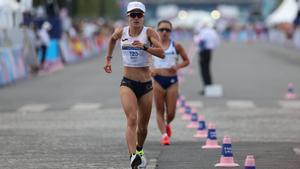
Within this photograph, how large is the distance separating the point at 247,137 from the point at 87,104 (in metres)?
9.01

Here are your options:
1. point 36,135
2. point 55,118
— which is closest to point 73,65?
point 55,118

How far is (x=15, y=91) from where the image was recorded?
30.2 metres

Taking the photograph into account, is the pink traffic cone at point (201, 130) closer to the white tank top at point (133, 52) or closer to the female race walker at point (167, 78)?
the female race walker at point (167, 78)

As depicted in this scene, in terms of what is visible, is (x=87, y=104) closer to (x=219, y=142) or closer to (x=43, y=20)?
(x=219, y=142)

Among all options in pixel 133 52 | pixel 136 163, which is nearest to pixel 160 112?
pixel 133 52

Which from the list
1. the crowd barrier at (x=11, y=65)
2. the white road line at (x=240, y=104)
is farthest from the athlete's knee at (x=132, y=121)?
the crowd barrier at (x=11, y=65)

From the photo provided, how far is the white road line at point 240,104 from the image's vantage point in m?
24.5

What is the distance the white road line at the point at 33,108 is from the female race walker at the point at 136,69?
11.2 metres

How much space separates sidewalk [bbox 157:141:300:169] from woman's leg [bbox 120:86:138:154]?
0.79m

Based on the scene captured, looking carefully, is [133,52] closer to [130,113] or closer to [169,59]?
[130,113]

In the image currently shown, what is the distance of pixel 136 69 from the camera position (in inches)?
509

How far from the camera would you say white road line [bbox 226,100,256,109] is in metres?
24.5

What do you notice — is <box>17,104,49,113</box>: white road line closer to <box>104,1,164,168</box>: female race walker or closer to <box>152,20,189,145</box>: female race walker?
<box>152,20,189,145</box>: female race walker

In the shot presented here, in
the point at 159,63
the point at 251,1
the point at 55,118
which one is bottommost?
the point at 251,1
